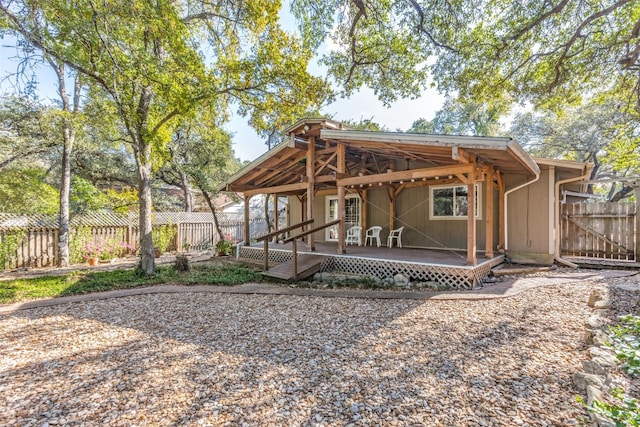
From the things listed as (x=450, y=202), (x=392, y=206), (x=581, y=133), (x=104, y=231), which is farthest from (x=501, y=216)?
(x=104, y=231)

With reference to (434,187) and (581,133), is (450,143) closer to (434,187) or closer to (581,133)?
(434,187)

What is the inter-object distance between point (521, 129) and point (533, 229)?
14724mm

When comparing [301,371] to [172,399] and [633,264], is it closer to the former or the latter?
[172,399]

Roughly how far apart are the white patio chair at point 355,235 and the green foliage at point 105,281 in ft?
12.7

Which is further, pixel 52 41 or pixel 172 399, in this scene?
pixel 52 41

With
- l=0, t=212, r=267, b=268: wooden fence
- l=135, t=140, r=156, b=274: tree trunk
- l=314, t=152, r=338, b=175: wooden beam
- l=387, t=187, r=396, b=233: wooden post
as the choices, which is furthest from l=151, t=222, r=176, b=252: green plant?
l=387, t=187, r=396, b=233: wooden post

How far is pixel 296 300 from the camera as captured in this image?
5.23 meters

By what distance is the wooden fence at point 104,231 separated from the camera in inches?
345

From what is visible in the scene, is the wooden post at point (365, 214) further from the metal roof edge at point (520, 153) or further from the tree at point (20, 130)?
the tree at point (20, 130)

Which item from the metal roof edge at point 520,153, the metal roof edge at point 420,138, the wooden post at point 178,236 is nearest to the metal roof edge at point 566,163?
the metal roof edge at point 520,153

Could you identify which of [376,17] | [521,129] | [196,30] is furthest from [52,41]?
[521,129]

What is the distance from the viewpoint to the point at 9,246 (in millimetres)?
8484

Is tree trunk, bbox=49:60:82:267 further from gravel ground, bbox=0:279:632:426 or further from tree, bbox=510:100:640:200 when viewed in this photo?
tree, bbox=510:100:640:200

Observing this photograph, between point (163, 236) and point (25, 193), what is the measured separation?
5.49m
